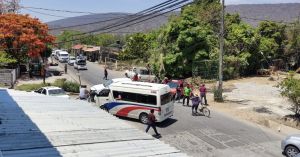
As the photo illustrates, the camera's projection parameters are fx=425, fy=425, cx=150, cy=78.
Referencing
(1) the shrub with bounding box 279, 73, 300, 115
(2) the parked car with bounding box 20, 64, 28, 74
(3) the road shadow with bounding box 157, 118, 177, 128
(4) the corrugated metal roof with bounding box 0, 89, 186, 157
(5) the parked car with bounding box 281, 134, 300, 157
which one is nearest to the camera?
(4) the corrugated metal roof with bounding box 0, 89, 186, 157

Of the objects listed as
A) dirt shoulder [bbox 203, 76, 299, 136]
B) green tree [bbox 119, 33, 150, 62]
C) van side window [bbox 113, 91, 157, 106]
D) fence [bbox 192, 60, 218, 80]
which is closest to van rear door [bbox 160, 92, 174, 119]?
van side window [bbox 113, 91, 157, 106]

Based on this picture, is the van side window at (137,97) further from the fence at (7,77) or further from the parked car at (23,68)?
the parked car at (23,68)

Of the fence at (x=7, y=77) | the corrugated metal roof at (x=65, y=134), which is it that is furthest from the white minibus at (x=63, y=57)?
the corrugated metal roof at (x=65, y=134)

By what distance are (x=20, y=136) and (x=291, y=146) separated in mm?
12941

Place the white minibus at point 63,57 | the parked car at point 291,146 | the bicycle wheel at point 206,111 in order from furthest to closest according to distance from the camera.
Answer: the white minibus at point 63,57 < the bicycle wheel at point 206,111 < the parked car at point 291,146

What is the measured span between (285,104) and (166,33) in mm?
17290

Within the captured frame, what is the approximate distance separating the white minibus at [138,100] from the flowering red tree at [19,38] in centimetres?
2416

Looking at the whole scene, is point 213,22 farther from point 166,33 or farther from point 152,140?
point 152,140

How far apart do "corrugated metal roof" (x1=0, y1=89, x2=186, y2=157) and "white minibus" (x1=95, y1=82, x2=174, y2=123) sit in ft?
29.0

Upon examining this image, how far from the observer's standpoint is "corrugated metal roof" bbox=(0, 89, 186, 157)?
917cm

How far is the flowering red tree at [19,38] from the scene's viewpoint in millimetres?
46781

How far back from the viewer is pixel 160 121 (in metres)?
23.4

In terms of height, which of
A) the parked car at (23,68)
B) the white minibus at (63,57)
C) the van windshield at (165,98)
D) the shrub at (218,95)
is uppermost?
the white minibus at (63,57)

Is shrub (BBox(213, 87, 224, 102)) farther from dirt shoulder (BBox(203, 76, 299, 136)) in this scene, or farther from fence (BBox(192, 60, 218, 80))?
fence (BBox(192, 60, 218, 80))
